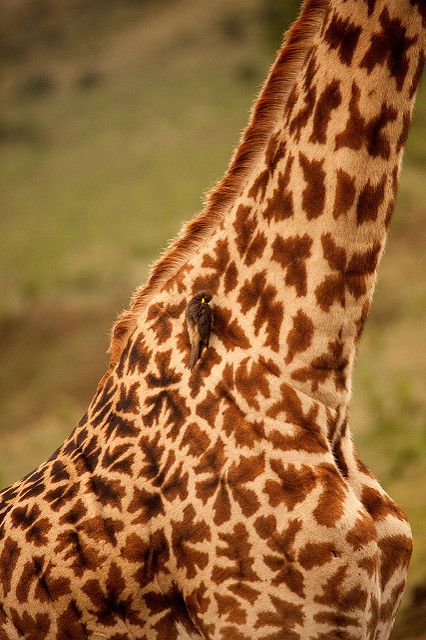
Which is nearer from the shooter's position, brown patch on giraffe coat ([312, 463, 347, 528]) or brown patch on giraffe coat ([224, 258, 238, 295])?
brown patch on giraffe coat ([312, 463, 347, 528])

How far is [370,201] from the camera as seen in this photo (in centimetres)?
212

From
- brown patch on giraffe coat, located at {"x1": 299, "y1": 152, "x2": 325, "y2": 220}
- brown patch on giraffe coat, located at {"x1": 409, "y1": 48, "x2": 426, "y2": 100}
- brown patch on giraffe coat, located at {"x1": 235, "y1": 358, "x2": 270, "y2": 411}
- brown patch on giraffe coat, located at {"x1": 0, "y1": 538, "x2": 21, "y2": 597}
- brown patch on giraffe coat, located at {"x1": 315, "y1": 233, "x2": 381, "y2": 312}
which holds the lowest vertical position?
brown patch on giraffe coat, located at {"x1": 0, "y1": 538, "x2": 21, "y2": 597}

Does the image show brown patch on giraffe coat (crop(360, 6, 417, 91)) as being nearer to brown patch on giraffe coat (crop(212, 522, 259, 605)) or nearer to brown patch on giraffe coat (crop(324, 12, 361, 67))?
brown patch on giraffe coat (crop(324, 12, 361, 67))

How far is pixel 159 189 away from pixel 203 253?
12271 mm

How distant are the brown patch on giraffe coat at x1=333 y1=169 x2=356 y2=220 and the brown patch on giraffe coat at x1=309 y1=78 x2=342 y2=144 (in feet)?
0.30

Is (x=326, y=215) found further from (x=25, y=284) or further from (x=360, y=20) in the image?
(x=25, y=284)

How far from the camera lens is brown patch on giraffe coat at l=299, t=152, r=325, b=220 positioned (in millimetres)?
2123

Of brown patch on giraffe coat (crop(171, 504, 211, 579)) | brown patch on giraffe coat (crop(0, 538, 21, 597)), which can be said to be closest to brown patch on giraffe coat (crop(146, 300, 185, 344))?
brown patch on giraffe coat (crop(171, 504, 211, 579))

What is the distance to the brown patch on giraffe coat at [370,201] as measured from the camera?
2107mm

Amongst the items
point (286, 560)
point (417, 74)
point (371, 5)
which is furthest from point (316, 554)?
point (371, 5)

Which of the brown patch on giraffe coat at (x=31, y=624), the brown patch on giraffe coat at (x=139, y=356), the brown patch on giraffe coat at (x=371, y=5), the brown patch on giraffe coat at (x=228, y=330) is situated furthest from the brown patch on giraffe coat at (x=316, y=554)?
the brown patch on giraffe coat at (x=371, y=5)

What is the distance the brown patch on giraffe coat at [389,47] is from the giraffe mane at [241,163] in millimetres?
177

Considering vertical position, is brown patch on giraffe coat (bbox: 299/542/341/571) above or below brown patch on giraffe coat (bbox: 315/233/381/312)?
below

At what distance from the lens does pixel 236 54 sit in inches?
704
